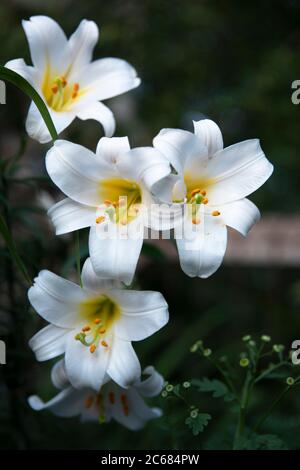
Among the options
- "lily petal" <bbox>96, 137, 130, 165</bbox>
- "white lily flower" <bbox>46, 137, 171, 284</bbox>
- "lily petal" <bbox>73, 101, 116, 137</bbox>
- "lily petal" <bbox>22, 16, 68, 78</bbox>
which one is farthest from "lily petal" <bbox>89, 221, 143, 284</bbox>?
"lily petal" <bbox>22, 16, 68, 78</bbox>

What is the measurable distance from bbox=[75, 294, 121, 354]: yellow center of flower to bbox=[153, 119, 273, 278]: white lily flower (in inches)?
5.7

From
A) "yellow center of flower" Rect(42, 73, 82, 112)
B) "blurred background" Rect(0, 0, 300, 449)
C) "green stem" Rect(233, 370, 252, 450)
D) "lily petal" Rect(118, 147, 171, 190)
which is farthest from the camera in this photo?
"blurred background" Rect(0, 0, 300, 449)

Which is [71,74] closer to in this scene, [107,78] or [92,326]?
[107,78]

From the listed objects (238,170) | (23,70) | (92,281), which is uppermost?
(23,70)

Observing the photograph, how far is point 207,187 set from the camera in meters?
0.83

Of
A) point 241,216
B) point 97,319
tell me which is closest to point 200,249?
point 241,216

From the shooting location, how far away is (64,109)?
36.6 inches

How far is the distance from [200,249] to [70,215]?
17cm

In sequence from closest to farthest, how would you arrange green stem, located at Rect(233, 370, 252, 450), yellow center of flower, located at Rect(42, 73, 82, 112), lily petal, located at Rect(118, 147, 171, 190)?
lily petal, located at Rect(118, 147, 171, 190), green stem, located at Rect(233, 370, 252, 450), yellow center of flower, located at Rect(42, 73, 82, 112)

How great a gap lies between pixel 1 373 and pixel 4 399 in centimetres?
23

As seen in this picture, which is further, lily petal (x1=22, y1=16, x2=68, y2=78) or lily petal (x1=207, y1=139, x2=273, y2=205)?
lily petal (x1=22, y1=16, x2=68, y2=78)

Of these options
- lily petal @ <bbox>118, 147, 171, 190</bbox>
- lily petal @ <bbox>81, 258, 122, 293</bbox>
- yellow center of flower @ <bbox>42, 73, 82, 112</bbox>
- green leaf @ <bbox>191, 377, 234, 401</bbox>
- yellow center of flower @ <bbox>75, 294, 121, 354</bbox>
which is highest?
yellow center of flower @ <bbox>42, 73, 82, 112</bbox>

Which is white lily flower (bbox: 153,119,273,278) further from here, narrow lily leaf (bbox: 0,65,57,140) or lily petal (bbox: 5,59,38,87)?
Answer: lily petal (bbox: 5,59,38,87)

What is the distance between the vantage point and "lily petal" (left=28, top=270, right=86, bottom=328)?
78 cm
